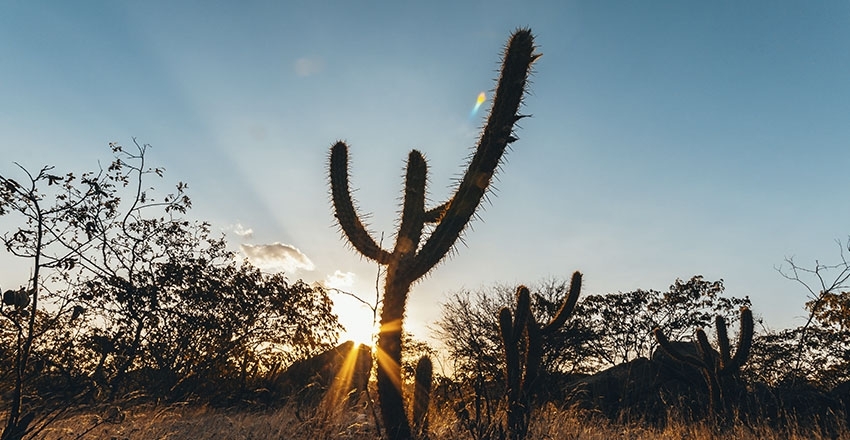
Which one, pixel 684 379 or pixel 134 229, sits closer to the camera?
pixel 134 229

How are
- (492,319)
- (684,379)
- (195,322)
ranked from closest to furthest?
(195,322) < (684,379) < (492,319)

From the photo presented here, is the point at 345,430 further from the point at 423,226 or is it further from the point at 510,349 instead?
the point at 423,226

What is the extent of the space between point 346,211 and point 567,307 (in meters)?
3.60

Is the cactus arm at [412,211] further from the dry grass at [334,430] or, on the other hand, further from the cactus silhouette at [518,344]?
the dry grass at [334,430]

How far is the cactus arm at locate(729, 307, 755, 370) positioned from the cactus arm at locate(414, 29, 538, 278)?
247 inches

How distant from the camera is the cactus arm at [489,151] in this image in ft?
17.5

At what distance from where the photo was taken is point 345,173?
6.84 m

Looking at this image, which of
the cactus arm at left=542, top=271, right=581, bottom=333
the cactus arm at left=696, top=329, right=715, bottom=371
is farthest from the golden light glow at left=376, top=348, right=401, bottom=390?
the cactus arm at left=696, top=329, right=715, bottom=371

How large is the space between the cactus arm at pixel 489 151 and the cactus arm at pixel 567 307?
7.15ft

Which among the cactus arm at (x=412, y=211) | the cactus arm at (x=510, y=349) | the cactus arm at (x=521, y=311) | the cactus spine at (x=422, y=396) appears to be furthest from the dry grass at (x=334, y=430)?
the cactus arm at (x=412, y=211)

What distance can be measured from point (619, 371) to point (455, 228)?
1166 cm

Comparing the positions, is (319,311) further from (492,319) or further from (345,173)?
(492,319)

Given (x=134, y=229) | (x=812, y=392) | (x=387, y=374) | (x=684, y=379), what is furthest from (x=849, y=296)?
(x=134, y=229)

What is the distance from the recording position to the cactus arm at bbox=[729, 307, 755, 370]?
334 inches
